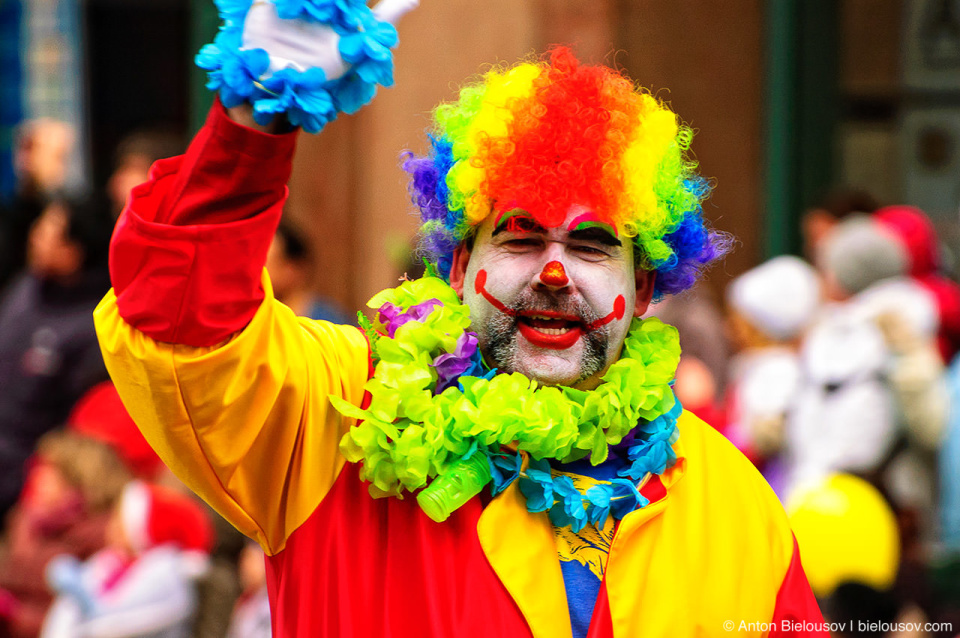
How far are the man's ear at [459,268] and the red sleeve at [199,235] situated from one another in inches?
25.2

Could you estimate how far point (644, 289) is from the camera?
9.04 feet

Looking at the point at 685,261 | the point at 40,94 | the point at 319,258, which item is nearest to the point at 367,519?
the point at 685,261

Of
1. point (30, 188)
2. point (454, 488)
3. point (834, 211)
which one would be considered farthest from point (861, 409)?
point (30, 188)

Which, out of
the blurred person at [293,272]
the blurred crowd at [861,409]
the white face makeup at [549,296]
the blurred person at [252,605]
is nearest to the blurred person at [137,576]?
the blurred person at [252,605]

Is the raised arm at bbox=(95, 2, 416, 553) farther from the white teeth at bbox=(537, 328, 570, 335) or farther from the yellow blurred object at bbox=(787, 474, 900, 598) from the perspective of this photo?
the yellow blurred object at bbox=(787, 474, 900, 598)

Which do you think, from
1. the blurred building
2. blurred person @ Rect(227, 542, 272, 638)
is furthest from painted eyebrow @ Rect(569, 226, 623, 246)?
the blurred building

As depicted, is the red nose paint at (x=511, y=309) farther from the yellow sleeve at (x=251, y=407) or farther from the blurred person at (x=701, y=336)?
the blurred person at (x=701, y=336)

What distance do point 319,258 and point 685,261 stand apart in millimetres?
4488

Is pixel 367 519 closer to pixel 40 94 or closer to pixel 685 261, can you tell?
pixel 685 261

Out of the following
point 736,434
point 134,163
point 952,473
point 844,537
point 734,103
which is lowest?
point 952,473

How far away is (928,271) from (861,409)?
873mm

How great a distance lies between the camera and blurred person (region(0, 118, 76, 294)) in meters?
6.62

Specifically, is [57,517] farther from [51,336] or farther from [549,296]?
[549,296]

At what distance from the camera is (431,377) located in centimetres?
246
